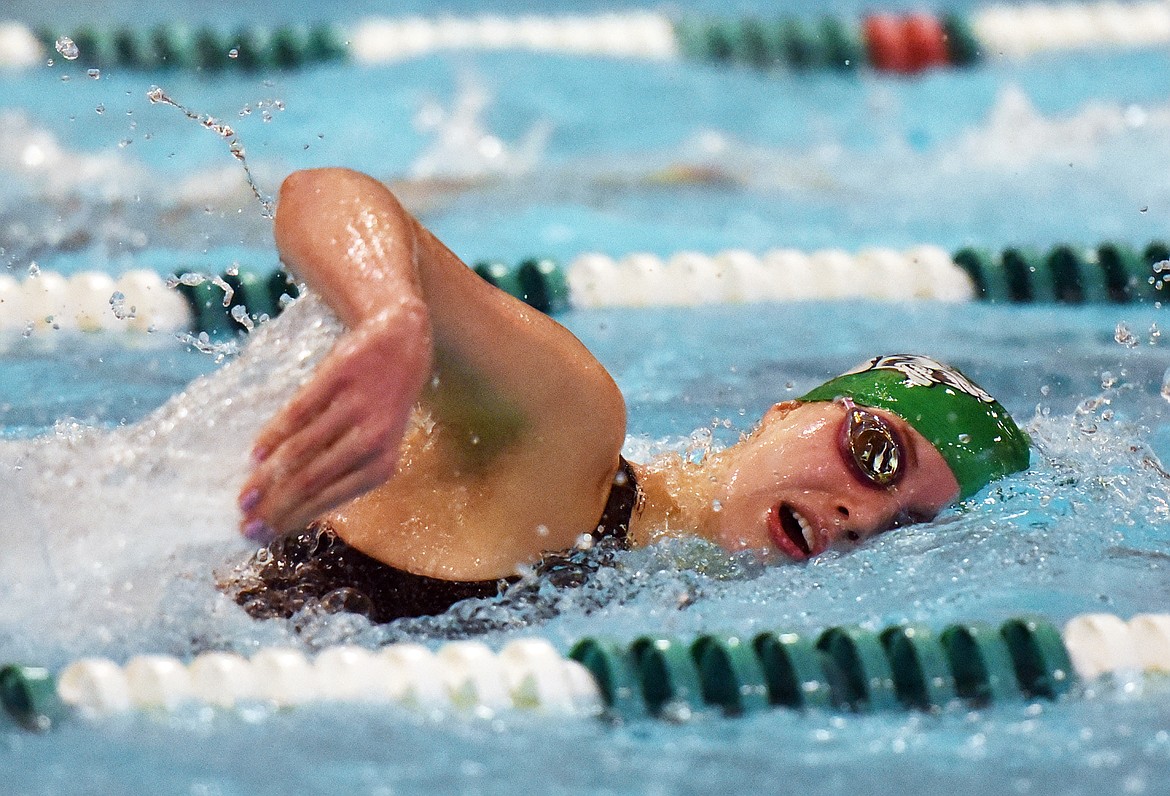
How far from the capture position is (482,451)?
1764 mm

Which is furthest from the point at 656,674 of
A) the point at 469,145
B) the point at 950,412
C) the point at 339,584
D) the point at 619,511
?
the point at 469,145

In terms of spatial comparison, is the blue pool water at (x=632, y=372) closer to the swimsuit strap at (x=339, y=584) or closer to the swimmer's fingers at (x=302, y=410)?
the swimsuit strap at (x=339, y=584)

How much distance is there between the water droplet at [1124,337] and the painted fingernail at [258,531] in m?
1.83

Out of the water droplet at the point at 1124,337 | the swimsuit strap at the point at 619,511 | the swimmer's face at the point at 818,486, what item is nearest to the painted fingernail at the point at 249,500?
the swimsuit strap at the point at 619,511

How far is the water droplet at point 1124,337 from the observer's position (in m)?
2.77

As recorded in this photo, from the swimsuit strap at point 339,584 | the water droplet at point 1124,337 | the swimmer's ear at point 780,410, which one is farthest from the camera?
the water droplet at point 1124,337

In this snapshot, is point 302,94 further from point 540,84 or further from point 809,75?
point 809,75

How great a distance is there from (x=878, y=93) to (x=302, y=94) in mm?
1796

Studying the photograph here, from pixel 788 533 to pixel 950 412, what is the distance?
10.8 inches

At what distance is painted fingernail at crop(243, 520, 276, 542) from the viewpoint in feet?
4.37

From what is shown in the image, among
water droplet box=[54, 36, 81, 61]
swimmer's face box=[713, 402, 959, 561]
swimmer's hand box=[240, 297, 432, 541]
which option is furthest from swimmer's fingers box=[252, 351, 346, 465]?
water droplet box=[54, 36, 81, 61]

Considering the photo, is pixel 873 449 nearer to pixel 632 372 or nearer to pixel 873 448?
pixel 873 448

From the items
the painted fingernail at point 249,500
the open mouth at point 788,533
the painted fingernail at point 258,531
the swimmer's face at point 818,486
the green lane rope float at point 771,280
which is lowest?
the green lane rope float at point 771,280

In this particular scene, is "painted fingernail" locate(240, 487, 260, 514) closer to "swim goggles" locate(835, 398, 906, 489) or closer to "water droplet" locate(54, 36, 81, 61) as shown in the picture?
"swim goggles" locate(835, 398, 906, 489)
